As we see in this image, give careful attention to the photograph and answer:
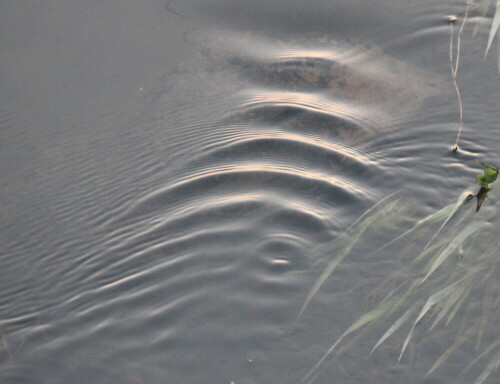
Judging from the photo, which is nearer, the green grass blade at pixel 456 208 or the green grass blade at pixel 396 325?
the green grass blade at pixel 396 325

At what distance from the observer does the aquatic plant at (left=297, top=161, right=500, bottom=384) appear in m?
1.54

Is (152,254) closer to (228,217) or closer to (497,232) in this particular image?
(228,217)

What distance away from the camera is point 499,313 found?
159cm

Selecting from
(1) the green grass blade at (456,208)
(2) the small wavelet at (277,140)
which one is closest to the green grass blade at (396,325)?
(1) the green grass blade at (456,208)

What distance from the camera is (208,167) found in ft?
6.61

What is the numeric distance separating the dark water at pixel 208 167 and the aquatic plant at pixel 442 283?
0.04m

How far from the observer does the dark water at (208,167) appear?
161 cm

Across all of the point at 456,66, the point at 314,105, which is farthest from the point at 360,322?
the point at 456,66

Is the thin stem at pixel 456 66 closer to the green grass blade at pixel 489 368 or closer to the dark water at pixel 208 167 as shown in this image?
the dark water at pixel 208 167

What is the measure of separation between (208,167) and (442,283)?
77 cm

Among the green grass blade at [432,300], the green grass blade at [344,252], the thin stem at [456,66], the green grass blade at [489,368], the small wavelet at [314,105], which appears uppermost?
the thin stem at [456,66]

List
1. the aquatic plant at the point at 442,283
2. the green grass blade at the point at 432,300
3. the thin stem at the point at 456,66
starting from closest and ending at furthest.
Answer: the green grass blade at the point at 432,300 < the aquatic plant at the point at 442,283 < the thin stem at the point at 456,66

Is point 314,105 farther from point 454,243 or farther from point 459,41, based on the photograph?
point 454,243

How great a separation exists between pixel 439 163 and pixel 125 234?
0.91 m
